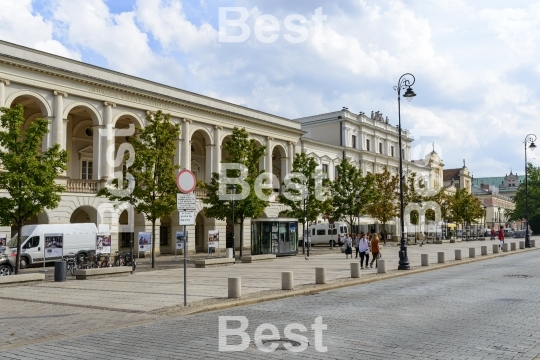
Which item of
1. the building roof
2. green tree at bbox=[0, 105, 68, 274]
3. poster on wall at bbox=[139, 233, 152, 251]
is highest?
the building roof

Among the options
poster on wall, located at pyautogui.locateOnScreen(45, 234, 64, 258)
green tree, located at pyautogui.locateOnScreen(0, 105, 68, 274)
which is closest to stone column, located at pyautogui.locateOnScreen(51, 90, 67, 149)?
poster on wall, located at pyautogui.locateOnScreen(45, 234, 64, 258)

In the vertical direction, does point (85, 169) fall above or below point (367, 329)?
above

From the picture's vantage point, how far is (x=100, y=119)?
37906 millimetres

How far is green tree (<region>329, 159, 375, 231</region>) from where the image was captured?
176ft

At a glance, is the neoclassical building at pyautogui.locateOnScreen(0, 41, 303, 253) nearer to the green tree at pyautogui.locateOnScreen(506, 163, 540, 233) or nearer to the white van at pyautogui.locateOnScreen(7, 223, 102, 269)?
the white van at pyautogui.locateOnScreen(7, 223, 102, 269)

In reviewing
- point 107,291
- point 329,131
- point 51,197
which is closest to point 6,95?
point 51,197

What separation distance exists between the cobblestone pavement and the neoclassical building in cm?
2208

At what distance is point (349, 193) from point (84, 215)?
2603cm

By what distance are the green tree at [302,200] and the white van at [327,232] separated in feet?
44.0

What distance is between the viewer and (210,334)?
10438mm

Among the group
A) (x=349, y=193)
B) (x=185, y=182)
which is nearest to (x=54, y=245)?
(x=185, y=182)

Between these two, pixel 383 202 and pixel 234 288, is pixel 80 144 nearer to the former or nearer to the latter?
pixel 234 288

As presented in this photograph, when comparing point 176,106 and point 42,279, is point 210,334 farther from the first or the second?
point 176,106

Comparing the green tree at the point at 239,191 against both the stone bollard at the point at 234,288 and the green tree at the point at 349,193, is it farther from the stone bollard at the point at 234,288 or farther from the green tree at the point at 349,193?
the stone bollard at the point at 234,288
